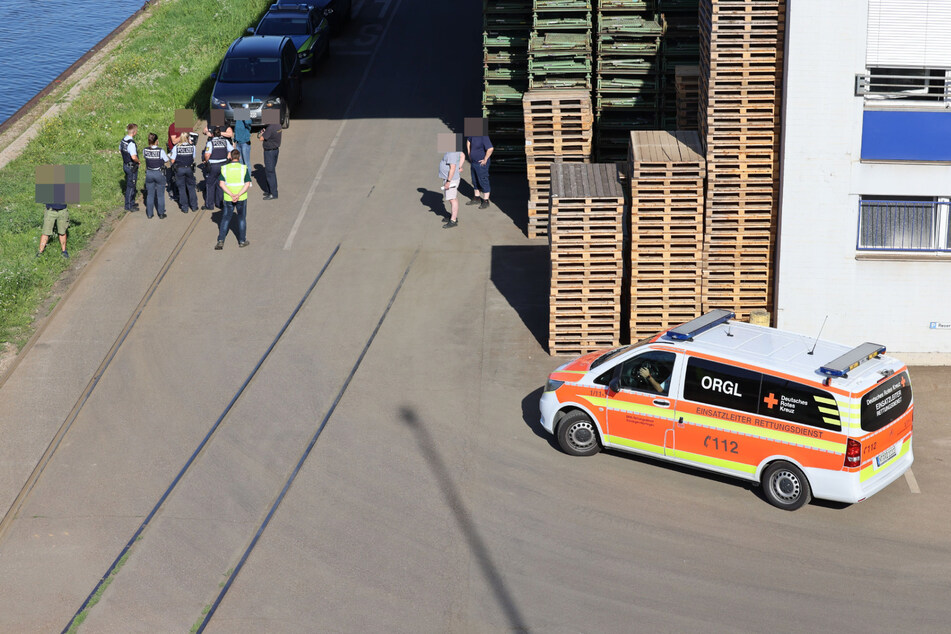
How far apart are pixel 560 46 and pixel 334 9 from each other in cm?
1307

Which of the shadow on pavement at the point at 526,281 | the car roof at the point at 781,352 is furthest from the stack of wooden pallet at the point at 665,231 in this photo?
the car roof at the point at 781,352

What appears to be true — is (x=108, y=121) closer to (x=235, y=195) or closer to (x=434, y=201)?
(x=235, y=195)

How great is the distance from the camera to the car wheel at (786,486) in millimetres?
13445

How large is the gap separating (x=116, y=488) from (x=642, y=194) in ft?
27.0

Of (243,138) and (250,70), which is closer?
(243,138)

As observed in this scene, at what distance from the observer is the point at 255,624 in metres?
11.9

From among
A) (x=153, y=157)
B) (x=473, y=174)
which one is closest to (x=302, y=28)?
(x=153, y=157)

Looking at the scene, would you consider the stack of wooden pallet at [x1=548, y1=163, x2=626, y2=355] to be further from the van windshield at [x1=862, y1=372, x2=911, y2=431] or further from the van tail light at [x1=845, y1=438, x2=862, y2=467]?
the van tail light at [x1=845, y1=438, x2=862, y2=467]

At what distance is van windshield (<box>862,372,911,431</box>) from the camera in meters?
12.9

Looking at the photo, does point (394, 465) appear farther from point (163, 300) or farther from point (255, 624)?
point (163, 300)

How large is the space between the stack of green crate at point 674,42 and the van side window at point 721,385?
1081 centimetres

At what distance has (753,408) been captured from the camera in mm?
13430

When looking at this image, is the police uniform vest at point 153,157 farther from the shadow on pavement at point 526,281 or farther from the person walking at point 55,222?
the shadow on pavement at point 526,281

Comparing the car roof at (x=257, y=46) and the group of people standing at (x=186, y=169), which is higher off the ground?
the car roof at (x=257, y=46)
